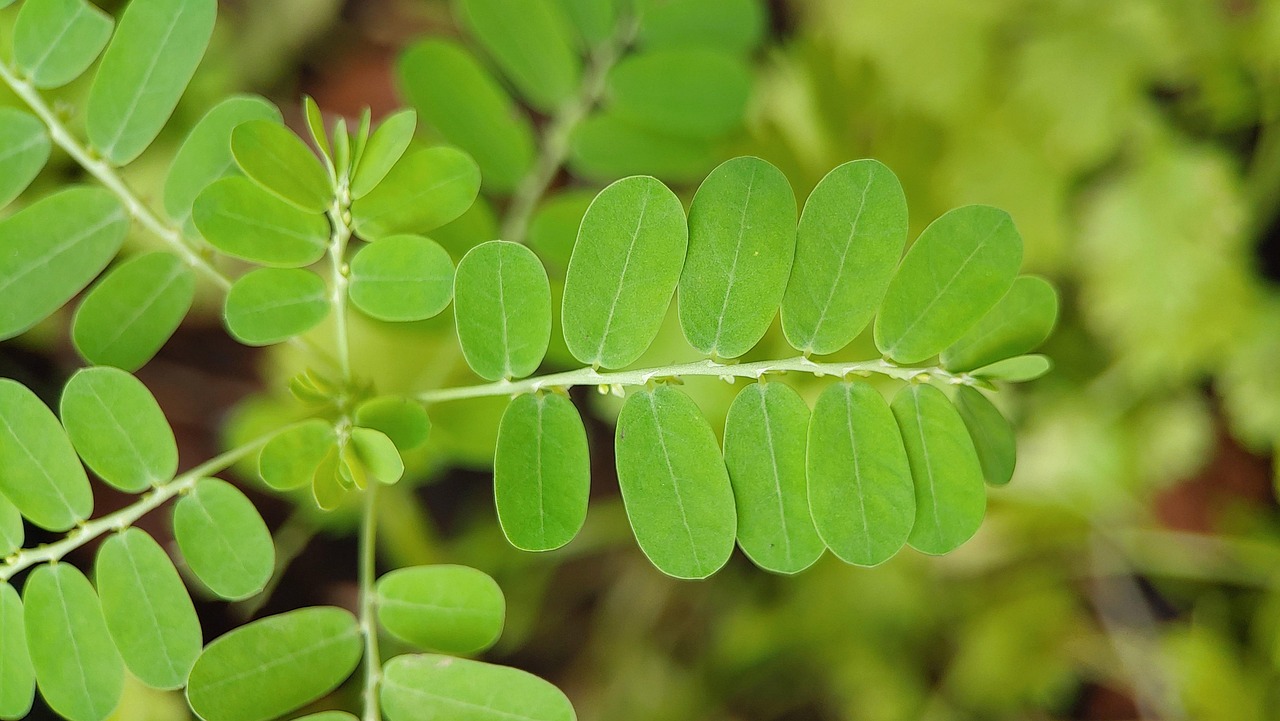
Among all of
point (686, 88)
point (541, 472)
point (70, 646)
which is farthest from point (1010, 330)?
point (70, 646)

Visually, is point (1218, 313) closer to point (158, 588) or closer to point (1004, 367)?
point (1004, 367)

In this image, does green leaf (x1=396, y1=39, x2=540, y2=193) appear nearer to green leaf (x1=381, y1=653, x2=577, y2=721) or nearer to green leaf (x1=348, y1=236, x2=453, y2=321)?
green leaf (x1=348, y1=236, x2=453, y2=321)

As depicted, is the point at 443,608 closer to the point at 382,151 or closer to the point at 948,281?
the point at 382,151

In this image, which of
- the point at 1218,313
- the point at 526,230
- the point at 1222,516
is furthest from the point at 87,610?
the point at 1222,516

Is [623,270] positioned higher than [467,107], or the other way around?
[467,107]

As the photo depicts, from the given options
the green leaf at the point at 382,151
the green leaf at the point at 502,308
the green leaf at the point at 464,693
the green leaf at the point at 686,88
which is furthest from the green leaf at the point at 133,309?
the green leaf at the point at 686,88

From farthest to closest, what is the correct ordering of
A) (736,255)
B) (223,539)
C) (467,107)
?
(467,107) → (223,539) → (736,255)

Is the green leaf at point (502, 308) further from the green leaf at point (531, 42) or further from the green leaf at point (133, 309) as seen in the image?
the green leaf at point (531, 42)
